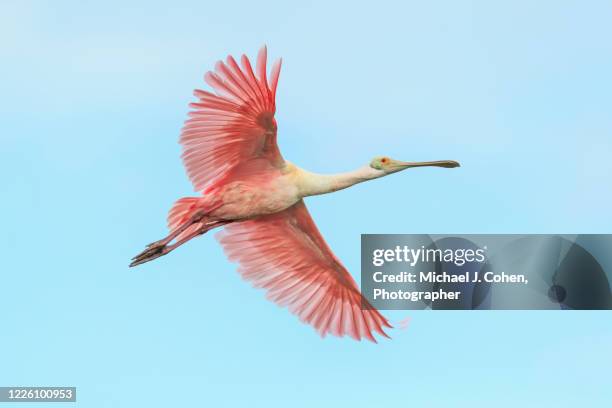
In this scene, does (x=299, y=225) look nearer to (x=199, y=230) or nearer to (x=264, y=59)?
(x=199, y=230)

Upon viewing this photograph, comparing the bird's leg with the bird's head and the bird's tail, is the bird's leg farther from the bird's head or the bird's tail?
the bird's head

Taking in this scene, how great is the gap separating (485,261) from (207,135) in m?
2.56

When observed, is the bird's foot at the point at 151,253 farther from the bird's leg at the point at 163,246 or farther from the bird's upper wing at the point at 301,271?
the bird's upper wing at the point at 301,271

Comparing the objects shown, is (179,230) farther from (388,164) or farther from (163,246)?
(388,164)

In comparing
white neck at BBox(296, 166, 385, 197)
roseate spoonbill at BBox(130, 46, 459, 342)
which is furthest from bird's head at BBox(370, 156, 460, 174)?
white neck at BBox(296, 166, 385, 197)

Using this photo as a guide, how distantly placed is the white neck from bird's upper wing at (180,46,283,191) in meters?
0.21

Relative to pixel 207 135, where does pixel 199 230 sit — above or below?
below

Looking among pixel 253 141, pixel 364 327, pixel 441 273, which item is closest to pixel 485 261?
pixel 441 273

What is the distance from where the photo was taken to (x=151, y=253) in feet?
36.8

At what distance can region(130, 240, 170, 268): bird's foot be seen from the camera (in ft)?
36.8

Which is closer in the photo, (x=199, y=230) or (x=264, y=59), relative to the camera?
(x=264, y=59)

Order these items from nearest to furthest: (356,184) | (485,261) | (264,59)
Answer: (264,59)
(356,184)
(485,261)

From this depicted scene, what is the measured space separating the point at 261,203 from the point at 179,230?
0.68 meters

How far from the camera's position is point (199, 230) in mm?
11242
